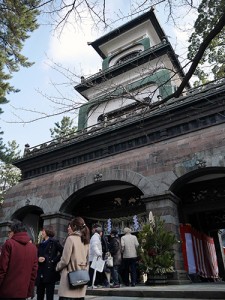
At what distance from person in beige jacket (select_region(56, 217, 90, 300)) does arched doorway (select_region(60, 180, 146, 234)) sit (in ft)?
24.5

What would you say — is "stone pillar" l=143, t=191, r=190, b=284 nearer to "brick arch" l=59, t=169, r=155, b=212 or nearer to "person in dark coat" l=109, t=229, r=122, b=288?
"brick arch" l=59, t=169, r=155, b=212

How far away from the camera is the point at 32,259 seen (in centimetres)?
370

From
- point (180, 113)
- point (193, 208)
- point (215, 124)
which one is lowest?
point (193, 208)

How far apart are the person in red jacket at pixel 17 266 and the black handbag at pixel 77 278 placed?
568 mm

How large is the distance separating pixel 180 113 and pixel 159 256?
5.98 metres

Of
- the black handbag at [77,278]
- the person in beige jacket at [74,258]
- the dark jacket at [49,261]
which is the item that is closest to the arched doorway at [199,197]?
the dark jacket at [49,261]

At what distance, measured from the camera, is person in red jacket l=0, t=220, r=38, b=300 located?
3.27 metres

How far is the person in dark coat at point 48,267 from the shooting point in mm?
4906

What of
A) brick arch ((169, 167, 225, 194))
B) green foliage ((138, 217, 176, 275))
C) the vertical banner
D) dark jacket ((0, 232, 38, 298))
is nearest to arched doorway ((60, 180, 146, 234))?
the vertical banner

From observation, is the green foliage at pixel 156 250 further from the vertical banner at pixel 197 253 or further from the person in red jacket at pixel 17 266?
the person in red jacket at pixel 17 266

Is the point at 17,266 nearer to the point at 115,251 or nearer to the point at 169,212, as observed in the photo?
the point at 115,251

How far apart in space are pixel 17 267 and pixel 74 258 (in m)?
0.78

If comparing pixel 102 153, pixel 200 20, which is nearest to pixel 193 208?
pixel 102 153

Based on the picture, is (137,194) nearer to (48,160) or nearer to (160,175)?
(160,175)
